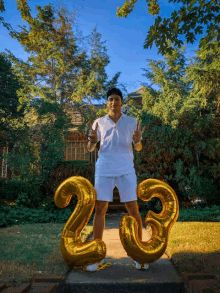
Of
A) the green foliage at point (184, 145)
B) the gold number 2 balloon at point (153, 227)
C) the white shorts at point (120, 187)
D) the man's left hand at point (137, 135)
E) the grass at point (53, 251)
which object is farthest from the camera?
the green foliage at point (184, 145)

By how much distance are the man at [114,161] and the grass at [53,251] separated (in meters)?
0.57

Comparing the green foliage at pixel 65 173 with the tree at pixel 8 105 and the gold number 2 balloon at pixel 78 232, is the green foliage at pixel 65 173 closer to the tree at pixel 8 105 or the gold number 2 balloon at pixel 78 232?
the tree at pixel 8 105

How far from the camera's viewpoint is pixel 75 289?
238 centimetres

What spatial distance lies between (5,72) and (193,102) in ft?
26.7

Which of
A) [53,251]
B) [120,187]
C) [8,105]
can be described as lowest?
[53,251]

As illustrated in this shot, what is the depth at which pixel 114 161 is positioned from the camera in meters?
2.88

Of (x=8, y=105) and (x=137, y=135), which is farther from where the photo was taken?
(x=8, y=105)

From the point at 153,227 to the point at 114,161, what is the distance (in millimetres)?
898

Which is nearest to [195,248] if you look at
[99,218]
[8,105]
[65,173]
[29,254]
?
[99,218]

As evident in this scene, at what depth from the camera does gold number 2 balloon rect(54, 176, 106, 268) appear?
2619 mm

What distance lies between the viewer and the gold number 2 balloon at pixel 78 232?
2619mm

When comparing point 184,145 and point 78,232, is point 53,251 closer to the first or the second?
point 78,232

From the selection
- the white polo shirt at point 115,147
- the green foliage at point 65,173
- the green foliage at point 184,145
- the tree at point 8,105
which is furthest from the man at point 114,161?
the tree at point 8,105

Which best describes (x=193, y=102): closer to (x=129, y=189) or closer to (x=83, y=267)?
(x=129, y=189)
